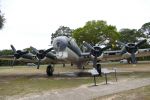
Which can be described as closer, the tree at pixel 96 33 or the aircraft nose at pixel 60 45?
the aircraft nose at pixel 60 45

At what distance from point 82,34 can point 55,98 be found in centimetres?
7673

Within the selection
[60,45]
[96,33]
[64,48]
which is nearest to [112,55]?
[64,48]

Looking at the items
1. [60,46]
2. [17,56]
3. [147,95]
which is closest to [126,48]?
[60,46]

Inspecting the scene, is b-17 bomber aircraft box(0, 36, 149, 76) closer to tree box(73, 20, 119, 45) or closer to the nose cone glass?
the nose cone glass

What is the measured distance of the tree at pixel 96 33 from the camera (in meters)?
90.6

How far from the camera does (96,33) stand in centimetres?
9169

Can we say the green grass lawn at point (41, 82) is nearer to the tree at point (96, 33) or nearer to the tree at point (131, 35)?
the tree at point (96, 33)

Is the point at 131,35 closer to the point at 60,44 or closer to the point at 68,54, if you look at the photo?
the point at 68,54

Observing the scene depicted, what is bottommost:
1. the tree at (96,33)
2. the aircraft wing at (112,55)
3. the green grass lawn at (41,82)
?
the green grass lawn at (41,82)

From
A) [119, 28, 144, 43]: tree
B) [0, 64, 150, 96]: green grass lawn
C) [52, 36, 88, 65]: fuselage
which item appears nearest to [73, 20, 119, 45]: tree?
[119, 28, 144, 43]: tree

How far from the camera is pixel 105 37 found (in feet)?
302

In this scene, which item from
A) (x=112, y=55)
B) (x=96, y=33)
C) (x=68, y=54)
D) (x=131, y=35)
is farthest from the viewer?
(x=131, y=35)

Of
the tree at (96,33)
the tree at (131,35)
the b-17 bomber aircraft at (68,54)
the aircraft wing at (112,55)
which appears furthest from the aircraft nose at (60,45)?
the tree at (131,35)

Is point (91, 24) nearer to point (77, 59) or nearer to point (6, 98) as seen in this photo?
point (77, 59)
